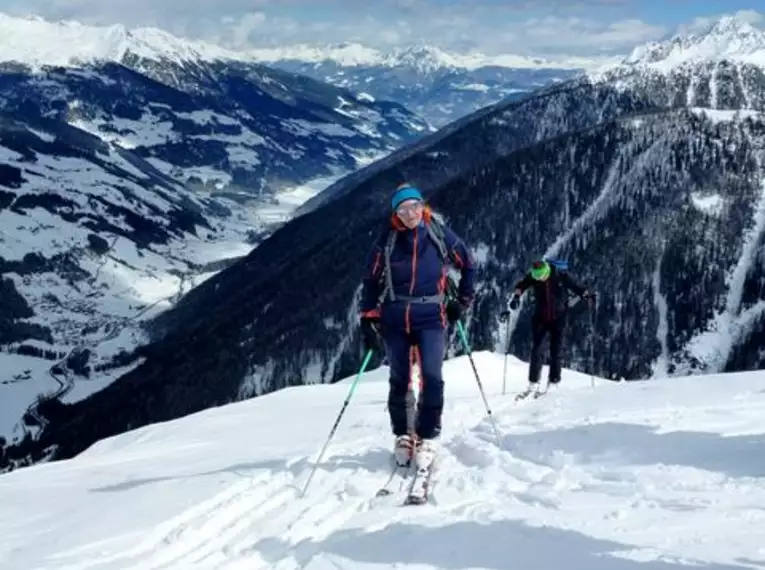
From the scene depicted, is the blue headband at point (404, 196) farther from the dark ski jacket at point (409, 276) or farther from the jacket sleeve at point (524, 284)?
the jacket sleeve at point (524, 284)

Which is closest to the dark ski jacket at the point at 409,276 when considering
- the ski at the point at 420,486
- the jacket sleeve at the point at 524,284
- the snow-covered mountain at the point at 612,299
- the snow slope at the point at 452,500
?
the ski at the point at 420,486

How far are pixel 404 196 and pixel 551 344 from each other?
1092 cm

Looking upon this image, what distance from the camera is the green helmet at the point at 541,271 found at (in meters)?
20.6

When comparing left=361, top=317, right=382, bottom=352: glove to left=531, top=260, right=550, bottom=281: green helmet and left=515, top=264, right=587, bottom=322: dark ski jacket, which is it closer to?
left=515, top=264, right=587, bottom=322: dark ski jacket

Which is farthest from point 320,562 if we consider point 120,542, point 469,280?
point 469,280

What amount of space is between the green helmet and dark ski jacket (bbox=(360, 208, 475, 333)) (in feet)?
27.6

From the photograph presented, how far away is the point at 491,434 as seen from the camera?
15094 millimetres

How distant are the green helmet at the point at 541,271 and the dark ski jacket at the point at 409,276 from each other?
8.41 metres

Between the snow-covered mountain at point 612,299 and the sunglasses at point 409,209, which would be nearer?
the sunglasses at point 409,209

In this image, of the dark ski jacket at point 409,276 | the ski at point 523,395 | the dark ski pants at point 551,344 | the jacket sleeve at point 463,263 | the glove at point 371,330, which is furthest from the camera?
the dark ski pants at point 551,344

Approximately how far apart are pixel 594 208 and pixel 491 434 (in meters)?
191

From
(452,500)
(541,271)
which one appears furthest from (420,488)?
(541,271)

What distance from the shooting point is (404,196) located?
11875 millimetres

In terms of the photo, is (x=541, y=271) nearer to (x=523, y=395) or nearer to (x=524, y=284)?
(x=524, y=284)
